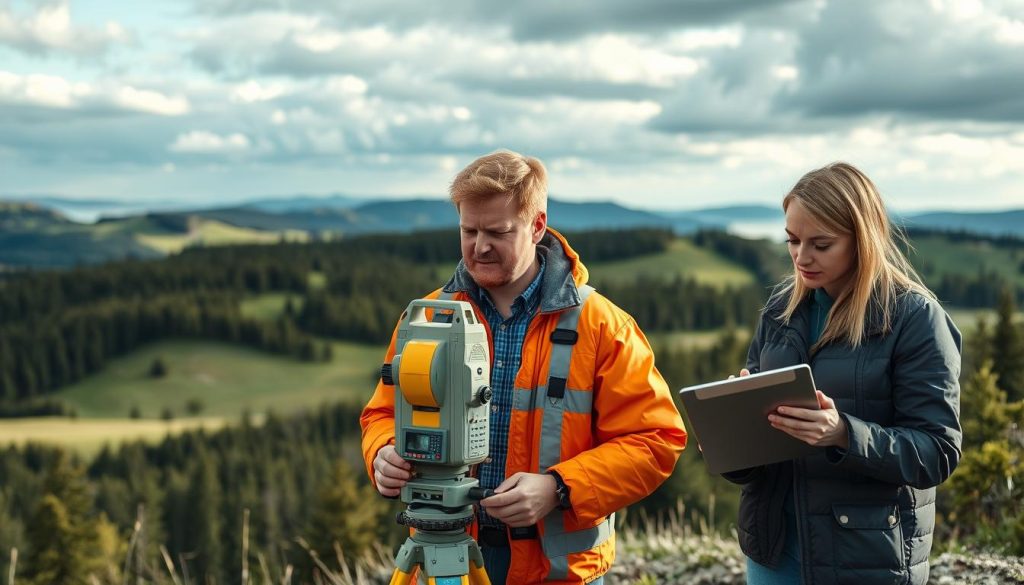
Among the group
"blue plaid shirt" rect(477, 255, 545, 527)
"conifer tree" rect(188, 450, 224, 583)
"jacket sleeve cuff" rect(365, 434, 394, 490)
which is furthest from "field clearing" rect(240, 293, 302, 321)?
"blue plaid shirt" rect(477, 255, 545, 527)

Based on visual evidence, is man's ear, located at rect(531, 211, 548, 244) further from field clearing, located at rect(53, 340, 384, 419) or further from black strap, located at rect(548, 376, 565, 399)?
field clearing, located at rect(53, 340, 384, 419)

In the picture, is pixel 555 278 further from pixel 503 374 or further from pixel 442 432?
pixel 442 432

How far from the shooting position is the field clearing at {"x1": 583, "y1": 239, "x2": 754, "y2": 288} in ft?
524

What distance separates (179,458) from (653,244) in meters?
101

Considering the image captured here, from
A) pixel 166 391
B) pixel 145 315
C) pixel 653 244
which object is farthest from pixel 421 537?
pixel 653 244

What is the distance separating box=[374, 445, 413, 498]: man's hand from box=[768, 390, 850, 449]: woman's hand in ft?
4.49

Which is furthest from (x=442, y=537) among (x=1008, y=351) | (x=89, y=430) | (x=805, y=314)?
(x=89, y=430)

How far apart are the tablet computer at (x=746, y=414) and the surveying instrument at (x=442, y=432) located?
778 mm

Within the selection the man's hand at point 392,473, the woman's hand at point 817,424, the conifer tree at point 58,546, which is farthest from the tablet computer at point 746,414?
the conifer tree at point 58,546

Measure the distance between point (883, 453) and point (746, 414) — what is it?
1.59ft

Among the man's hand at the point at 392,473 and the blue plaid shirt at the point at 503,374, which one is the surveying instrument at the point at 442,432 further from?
the blue plaid shirt at the point at 503,374

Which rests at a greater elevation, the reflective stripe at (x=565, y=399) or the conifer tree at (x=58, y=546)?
the reflective stripe at (x=565, y=399)

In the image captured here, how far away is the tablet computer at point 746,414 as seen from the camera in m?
3.28

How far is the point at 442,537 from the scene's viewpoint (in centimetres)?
357
